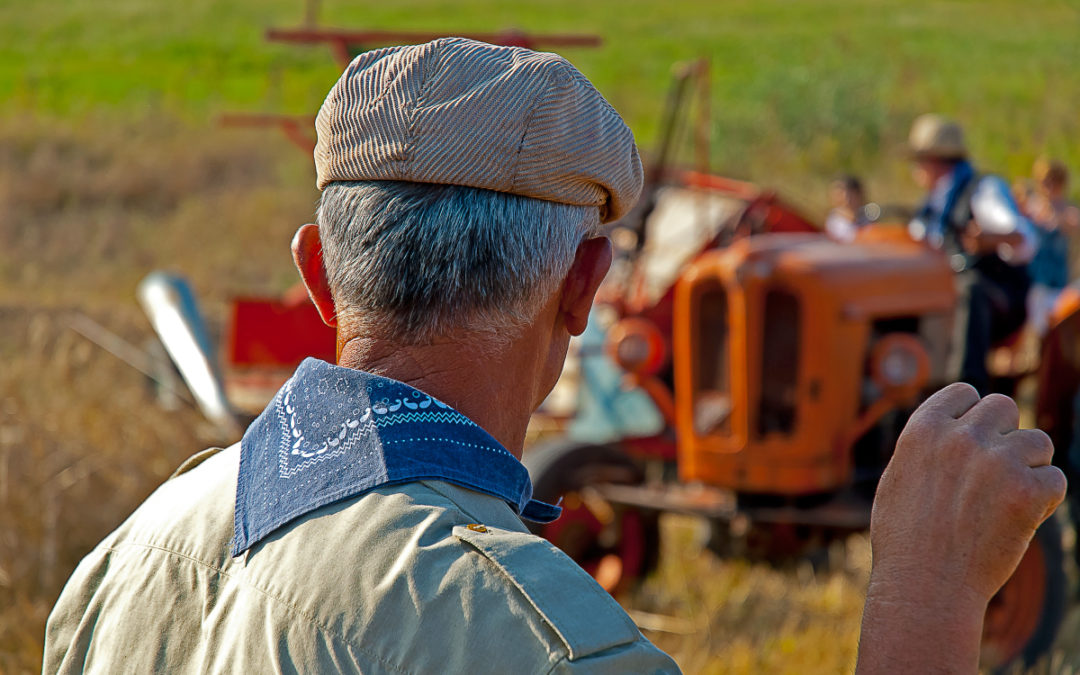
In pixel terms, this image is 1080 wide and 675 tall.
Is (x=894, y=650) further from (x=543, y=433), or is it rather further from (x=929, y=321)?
(x=543, y=433)

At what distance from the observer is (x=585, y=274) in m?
1.23

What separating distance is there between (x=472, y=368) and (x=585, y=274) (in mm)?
174

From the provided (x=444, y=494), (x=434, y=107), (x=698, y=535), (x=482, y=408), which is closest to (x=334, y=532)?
(x=444, y=494)

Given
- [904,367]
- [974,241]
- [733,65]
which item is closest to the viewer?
[904,367]

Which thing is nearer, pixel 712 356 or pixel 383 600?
pixel 383 600

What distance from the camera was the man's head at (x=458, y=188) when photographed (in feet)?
3.66

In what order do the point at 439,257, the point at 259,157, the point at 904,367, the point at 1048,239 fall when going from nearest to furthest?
the point at 439,257
the point at 904,367
the point at 1048,239
the point at 259,157

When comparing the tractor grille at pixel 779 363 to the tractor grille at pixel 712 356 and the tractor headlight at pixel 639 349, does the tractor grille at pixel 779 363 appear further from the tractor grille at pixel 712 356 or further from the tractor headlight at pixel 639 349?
the tractor headlight at pixel 639 349

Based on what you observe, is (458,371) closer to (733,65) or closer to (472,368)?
(472,368)

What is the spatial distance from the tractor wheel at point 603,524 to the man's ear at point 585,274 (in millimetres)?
3327

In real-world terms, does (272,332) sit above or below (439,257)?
below

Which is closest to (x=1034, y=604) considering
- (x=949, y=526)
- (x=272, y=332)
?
(x=949, y=526)

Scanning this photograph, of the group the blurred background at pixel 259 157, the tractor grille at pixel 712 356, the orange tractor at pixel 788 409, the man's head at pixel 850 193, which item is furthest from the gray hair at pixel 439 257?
the man's head at pixel 850 193

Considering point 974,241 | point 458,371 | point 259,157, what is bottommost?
point 259,157
